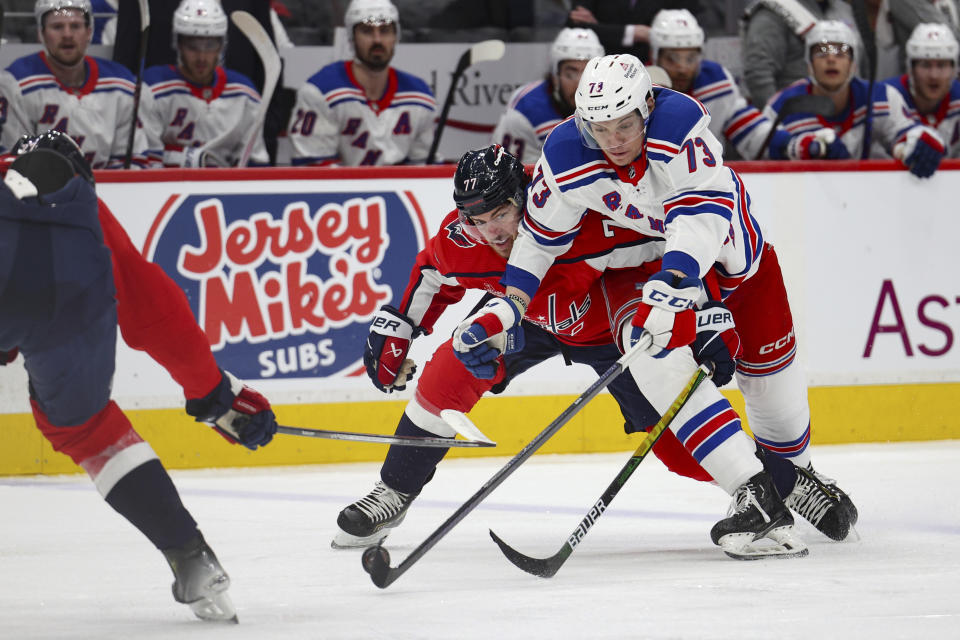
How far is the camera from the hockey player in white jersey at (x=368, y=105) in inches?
214

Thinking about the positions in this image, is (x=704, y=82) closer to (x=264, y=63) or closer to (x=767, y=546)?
(x=264, y=63)

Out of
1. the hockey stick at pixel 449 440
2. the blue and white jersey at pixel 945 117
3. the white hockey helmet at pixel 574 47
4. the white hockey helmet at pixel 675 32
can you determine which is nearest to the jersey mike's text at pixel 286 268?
the white hockey helmet at pixel 574 47

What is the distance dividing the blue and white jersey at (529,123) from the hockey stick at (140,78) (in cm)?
136

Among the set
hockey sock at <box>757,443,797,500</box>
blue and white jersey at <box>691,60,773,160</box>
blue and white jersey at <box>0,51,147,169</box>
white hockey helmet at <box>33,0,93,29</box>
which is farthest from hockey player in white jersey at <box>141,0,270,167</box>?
hockey sock at <box>757,443,797,500</box>

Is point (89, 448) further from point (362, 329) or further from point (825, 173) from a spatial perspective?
point (825, 173)

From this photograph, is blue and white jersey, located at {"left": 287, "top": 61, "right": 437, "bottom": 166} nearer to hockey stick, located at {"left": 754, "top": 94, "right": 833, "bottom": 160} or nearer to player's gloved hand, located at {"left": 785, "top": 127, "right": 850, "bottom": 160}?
hockey stick, located at {"left": 754, "top": 94, "right": 833, "bottom": 160}

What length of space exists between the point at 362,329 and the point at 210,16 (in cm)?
147

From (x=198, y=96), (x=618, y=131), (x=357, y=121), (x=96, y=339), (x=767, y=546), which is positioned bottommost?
(x=767, y=546)

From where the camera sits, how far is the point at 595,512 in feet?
10.00

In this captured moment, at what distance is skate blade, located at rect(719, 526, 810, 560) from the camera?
3.11m

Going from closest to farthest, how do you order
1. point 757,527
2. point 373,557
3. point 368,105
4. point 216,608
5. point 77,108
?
point 216,608, point 373,557, point 757,527, point 77,108, point 368,105

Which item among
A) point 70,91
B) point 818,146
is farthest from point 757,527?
point 70,91

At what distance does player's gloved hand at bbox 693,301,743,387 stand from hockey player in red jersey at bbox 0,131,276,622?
1026 millimetres

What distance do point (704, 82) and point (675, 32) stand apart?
23cm
